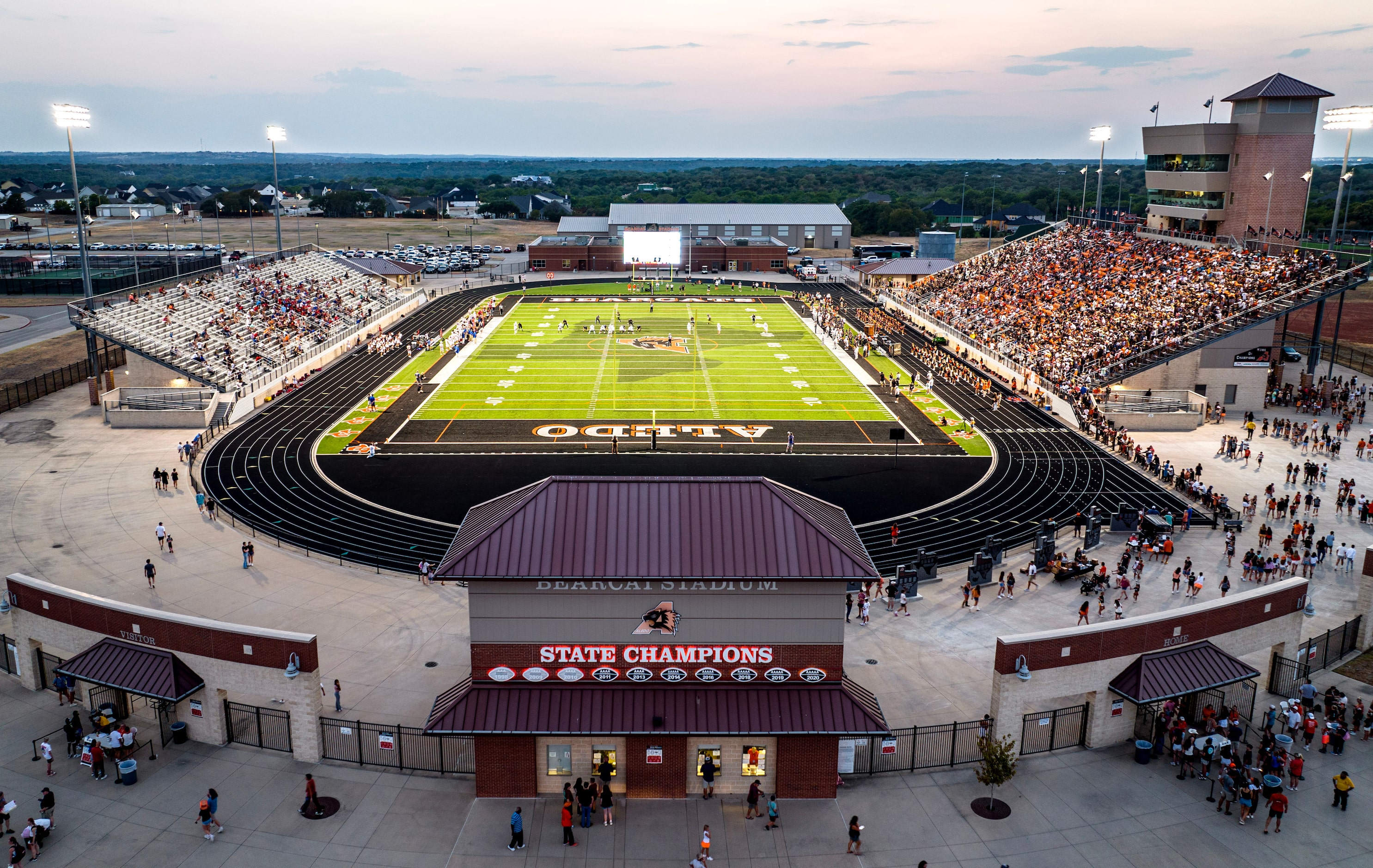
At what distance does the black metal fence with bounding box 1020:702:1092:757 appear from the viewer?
23.1m

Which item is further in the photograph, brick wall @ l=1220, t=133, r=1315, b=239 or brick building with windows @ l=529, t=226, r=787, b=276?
brick building with windows @ l=529, t=226, r=787, b=276

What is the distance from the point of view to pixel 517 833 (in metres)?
19.5

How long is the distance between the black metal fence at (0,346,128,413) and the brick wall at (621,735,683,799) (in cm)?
4833

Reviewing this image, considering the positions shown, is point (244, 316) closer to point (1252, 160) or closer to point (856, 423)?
point (856, 423)

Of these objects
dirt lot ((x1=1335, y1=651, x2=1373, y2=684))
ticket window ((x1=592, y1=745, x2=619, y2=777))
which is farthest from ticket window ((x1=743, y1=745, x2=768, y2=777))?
dirt lot ((x1=1335, y1=651, x2=1373, y2=684))

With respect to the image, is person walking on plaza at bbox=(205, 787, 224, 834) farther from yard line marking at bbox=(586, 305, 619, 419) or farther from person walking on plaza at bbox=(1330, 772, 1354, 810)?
yard line marking at bbox=(586, 305, 619, 419)

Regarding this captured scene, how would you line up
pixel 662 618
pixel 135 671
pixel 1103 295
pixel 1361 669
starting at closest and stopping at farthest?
1. pixel 662 618
2. pixel 135 671
3. pixel 1361 669
4. pixel 1103 295

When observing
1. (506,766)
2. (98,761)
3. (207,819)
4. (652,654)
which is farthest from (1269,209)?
(98,761)

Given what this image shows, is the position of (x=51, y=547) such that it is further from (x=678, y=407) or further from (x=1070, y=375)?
(x=1070, y=375)

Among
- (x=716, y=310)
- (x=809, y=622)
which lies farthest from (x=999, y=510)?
(x=716, y=310)

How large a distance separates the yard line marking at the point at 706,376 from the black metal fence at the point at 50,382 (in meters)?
33.8

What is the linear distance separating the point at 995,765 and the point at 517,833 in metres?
9.56

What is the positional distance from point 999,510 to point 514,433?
24.4 metres

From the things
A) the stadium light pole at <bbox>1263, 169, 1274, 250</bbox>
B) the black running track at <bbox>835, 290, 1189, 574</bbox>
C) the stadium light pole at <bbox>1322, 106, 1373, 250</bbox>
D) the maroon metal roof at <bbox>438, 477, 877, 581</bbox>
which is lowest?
the black running track at <bbox>835, 290, 1189, 574</bbox>
